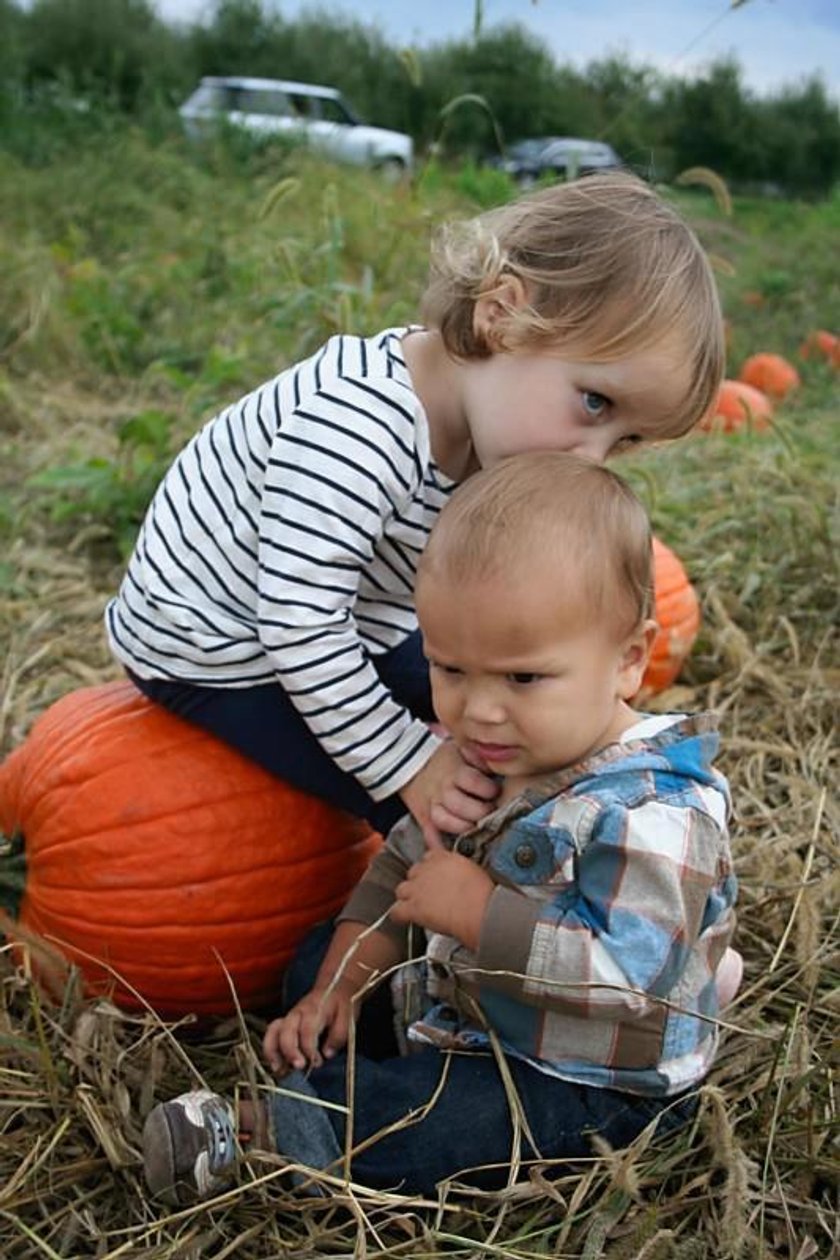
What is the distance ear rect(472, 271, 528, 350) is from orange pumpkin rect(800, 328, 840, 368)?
570cm

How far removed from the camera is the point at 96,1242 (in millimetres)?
1597

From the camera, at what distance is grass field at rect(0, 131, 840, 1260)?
5.19 ft

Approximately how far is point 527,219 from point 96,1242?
1370 mm

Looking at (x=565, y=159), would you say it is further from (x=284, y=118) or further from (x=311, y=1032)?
(x=284, y=118)

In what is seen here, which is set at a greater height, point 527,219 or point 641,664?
point 527,219

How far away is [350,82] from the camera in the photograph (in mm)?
20578

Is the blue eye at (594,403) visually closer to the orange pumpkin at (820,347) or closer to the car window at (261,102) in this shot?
the orange pumpkin at (820,347)

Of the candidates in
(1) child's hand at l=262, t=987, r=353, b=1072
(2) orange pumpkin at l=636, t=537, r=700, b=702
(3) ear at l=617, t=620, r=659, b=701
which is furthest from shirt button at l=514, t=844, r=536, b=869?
(2) orange pumpkin at l=636, t=537, r=700, b=702

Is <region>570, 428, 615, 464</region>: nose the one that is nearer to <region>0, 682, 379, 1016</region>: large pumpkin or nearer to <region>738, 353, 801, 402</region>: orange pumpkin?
<region>0, 682, 379, 1016</region>: large pumpkin

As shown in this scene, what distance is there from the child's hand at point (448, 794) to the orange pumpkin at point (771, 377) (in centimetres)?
492

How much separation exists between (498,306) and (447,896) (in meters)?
0.74

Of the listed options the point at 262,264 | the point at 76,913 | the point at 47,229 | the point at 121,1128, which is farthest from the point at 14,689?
the point at 47,229

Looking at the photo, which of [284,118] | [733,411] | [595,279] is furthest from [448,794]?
[284,118]

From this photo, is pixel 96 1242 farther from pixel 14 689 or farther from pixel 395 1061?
pixel 14 689
